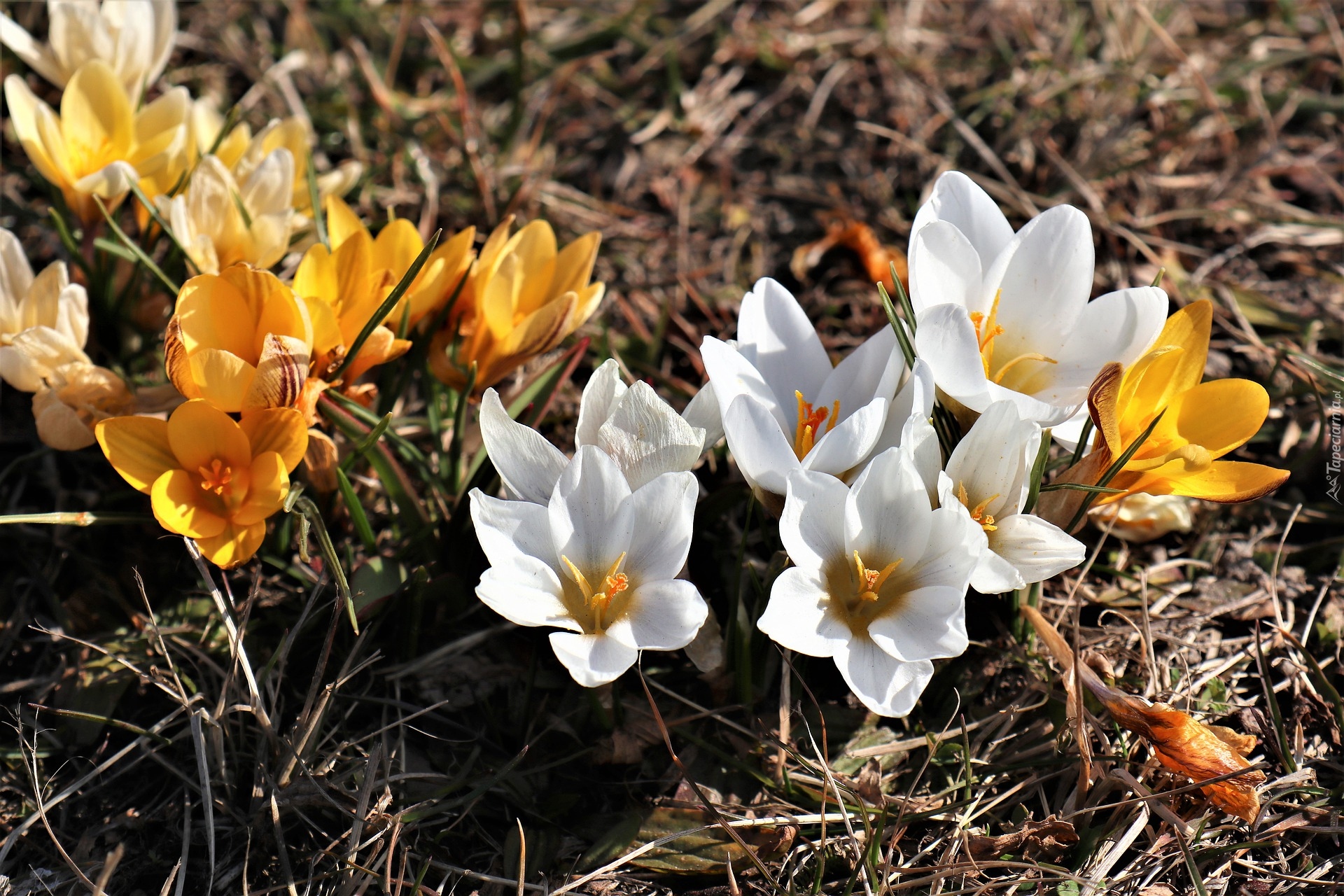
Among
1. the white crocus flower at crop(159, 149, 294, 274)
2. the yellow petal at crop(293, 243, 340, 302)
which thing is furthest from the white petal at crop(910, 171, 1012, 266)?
the white crocus flower at crop(159, 149, 294, 274)

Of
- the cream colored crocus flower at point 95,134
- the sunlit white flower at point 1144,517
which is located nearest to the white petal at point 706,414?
the sunlit white flower at point 1144,517

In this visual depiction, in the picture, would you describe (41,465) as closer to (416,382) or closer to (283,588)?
(283,588)

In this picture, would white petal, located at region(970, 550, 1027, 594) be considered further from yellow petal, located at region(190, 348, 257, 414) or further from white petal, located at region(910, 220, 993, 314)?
yellow petal, located at region(190, 348, 257, 414)

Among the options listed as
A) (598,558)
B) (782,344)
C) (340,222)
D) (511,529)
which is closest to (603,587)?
(598,558)

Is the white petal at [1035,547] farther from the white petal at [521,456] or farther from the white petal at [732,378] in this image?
the white petal at [521,456]

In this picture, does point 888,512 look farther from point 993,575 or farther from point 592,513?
point 592,513
